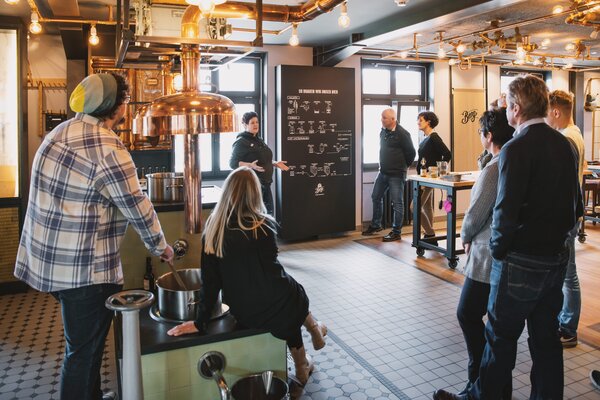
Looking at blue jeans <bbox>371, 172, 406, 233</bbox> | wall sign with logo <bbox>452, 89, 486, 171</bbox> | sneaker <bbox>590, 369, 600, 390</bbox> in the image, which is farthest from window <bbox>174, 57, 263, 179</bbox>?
sneaker <bbox>590, 369, 600, 390</bbox>

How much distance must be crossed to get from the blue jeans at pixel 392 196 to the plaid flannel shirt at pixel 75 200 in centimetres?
523

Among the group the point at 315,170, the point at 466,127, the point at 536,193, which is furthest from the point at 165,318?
the point at 466,127

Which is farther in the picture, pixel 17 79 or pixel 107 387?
pixel 17 79

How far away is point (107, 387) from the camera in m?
3.04

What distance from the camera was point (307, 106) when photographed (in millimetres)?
6863

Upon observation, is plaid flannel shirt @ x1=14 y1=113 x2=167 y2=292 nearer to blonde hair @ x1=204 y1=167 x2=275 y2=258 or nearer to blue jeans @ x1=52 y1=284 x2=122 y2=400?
blue jeans @ x1=52 y1=284 x2=122 y2=400

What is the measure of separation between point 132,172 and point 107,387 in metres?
1.56

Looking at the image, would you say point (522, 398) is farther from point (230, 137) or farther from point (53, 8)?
point (230, 137)

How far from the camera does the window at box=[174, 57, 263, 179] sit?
276 inches

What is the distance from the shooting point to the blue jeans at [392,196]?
23.0 feet

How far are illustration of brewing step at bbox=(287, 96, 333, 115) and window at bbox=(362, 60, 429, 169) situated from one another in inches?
44.2

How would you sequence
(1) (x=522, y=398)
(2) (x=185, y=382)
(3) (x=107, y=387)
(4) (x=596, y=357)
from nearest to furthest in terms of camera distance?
1. (2) (x=185, y=382)
2. (1) (x=522, y=398)
3. (3) (x=107, y=387)
4. (4) (x=596, y=357)

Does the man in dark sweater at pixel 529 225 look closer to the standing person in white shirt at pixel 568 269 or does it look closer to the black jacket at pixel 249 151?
the standing person in white shirt at pixel 568 269

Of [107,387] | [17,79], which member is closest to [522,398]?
[107,387]
